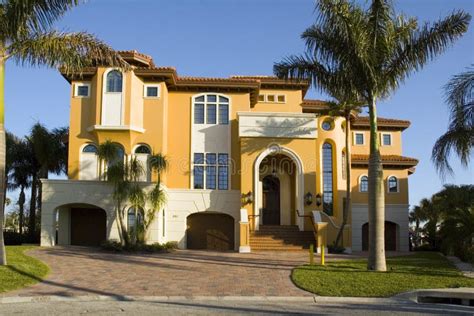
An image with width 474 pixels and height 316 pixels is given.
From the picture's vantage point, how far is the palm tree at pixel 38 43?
15602 millimetres

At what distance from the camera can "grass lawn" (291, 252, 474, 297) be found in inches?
539

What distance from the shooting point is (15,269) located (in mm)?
15477

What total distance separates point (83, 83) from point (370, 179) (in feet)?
53.9

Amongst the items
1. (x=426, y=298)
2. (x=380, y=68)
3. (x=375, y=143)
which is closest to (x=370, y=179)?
(x=375, y=143)

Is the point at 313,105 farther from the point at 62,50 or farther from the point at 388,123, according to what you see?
the point at 62,50

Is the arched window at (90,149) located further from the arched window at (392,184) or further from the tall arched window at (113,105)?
the arched window at (392,184)

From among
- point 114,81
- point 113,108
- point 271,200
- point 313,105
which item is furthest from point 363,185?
point 114,81

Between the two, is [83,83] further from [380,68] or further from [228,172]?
[380,68]

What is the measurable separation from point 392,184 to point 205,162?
12.5 metres

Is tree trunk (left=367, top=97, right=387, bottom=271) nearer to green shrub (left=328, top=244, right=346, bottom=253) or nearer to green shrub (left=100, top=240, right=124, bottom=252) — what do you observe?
green shrub (left=328, top=244, right=346, bottom=253)

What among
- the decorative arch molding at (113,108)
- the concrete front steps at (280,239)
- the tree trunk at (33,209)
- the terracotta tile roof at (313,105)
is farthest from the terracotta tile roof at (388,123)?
the tree trunk at (33,209)

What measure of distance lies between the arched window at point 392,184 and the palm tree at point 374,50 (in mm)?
17261

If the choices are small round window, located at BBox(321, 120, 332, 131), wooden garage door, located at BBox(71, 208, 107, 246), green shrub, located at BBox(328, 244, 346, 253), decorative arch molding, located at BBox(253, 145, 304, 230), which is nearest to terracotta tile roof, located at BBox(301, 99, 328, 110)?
small round window, located at BBox(321, 120, 332, 131)

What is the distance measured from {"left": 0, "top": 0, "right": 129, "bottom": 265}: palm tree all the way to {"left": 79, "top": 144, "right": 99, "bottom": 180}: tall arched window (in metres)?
10.5
